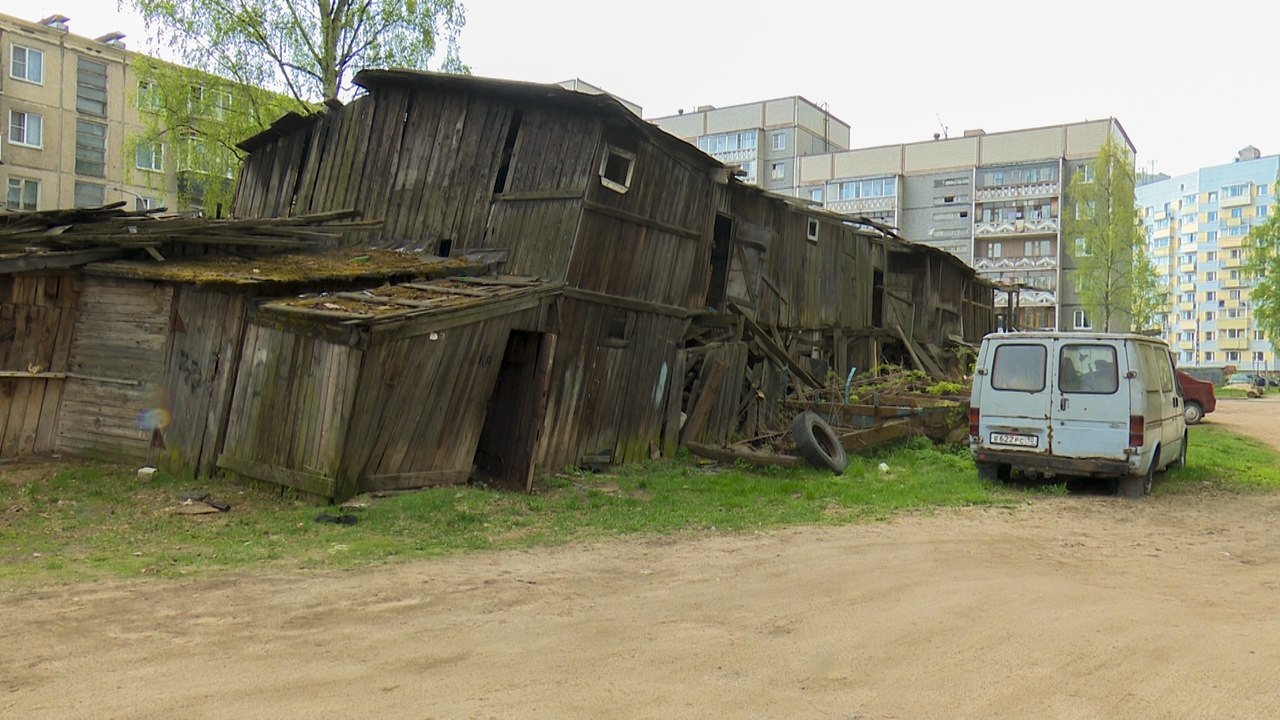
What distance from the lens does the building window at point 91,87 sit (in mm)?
34062

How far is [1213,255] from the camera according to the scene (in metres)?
100

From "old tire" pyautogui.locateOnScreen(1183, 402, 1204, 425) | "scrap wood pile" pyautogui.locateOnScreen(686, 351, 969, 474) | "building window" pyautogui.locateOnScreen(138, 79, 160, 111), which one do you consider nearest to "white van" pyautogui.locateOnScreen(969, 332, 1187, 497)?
"scrap wood pile" pyautogui.locateOnScreen(686, 351, 969, 474)

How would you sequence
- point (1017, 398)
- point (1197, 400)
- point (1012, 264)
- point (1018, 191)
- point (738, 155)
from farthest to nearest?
1. point (738, 155)
2. point (1012, 264)
3. point (1018, 191)
4. point (1197, 400)
5. point (1017, 398)

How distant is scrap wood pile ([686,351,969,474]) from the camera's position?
13719mm

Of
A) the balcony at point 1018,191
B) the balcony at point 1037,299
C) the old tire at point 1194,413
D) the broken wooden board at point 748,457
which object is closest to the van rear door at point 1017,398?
the broken wooden board at point 748,457

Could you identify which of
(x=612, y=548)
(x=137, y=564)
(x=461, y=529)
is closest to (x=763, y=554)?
(x=612, y=548)

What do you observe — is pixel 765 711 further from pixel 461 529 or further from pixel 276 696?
pixel 461 529

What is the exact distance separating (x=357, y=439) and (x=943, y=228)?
56.1 metres

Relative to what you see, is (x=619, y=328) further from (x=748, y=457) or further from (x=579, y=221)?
(x=748, y=457)

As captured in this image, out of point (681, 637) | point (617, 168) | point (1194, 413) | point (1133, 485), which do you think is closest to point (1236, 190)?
point (1194, 413)

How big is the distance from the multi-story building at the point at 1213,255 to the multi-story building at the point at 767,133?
4584 cm

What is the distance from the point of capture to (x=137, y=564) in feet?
23.5

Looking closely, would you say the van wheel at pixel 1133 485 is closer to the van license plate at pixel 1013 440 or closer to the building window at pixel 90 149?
the van license plate at pixel 1013 440

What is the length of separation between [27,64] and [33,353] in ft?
90.6
